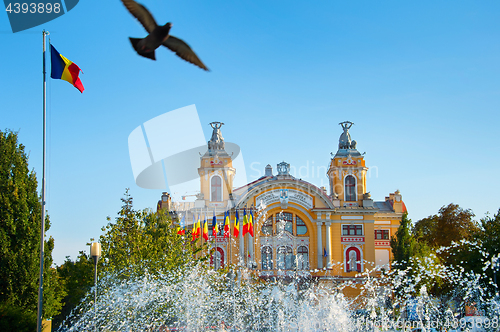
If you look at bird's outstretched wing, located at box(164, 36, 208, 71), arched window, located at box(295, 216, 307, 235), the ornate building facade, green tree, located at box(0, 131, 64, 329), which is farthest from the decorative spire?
bird's outstretched wing, located at box(164, 36, 208, 71)

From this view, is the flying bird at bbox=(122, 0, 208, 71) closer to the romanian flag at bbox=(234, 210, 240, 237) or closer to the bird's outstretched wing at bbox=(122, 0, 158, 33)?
the bird's outstretched wing at bbox=(122, 0, 158, 33)

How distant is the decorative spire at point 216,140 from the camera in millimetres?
50000

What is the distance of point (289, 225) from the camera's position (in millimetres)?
47219

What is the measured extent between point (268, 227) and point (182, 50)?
38.3 meters

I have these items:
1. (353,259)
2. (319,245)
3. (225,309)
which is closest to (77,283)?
(225,309)

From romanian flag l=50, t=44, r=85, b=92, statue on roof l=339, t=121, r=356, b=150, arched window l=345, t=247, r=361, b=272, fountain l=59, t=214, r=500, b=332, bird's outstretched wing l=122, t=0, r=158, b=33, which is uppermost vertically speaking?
statue on roof l=339, t=121, r=356, b=150

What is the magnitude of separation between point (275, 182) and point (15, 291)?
97.3ft

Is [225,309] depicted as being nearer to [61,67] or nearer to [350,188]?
[61,67]

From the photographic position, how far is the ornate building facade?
46.1 metres

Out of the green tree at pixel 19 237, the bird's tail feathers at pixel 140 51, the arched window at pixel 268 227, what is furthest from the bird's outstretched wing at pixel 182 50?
the arched window at pixel 268 227

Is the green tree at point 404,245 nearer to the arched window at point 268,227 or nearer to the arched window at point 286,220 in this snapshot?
the arched window at point 286,220

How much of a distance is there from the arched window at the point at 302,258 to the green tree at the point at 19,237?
93.9 ft

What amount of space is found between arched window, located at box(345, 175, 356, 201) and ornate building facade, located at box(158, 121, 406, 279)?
41 centimetres

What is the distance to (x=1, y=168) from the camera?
65.4 ft
